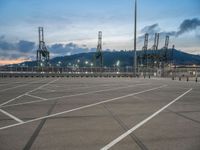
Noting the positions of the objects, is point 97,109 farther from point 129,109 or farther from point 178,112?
point 178,112

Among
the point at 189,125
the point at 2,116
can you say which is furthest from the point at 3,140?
the point at 189,125

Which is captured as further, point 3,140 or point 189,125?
point 189,125

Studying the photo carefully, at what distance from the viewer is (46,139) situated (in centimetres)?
541

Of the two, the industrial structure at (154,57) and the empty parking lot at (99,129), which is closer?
the empty parking lot at (99,129)

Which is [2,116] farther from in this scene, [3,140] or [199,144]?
[199,144]

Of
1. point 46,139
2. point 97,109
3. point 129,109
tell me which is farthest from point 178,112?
point 46,139

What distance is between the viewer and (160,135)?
5.85 m

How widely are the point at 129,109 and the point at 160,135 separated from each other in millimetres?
3682

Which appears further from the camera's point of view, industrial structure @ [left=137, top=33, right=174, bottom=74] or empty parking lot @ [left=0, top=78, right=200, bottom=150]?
industrial structure @ [left=137, top=33, right=174, bottom=74]

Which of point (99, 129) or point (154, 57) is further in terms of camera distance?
point (154, 57)

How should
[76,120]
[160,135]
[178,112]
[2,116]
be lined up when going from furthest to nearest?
[178,112] < [2,116] < [76,120] < [160,135]

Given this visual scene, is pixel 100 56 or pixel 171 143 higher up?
pixel 100 56

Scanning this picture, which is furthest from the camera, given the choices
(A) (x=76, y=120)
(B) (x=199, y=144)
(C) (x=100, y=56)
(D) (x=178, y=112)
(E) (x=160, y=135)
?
(C) (x=100, y=56)

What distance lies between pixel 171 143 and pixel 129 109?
14.1ft
